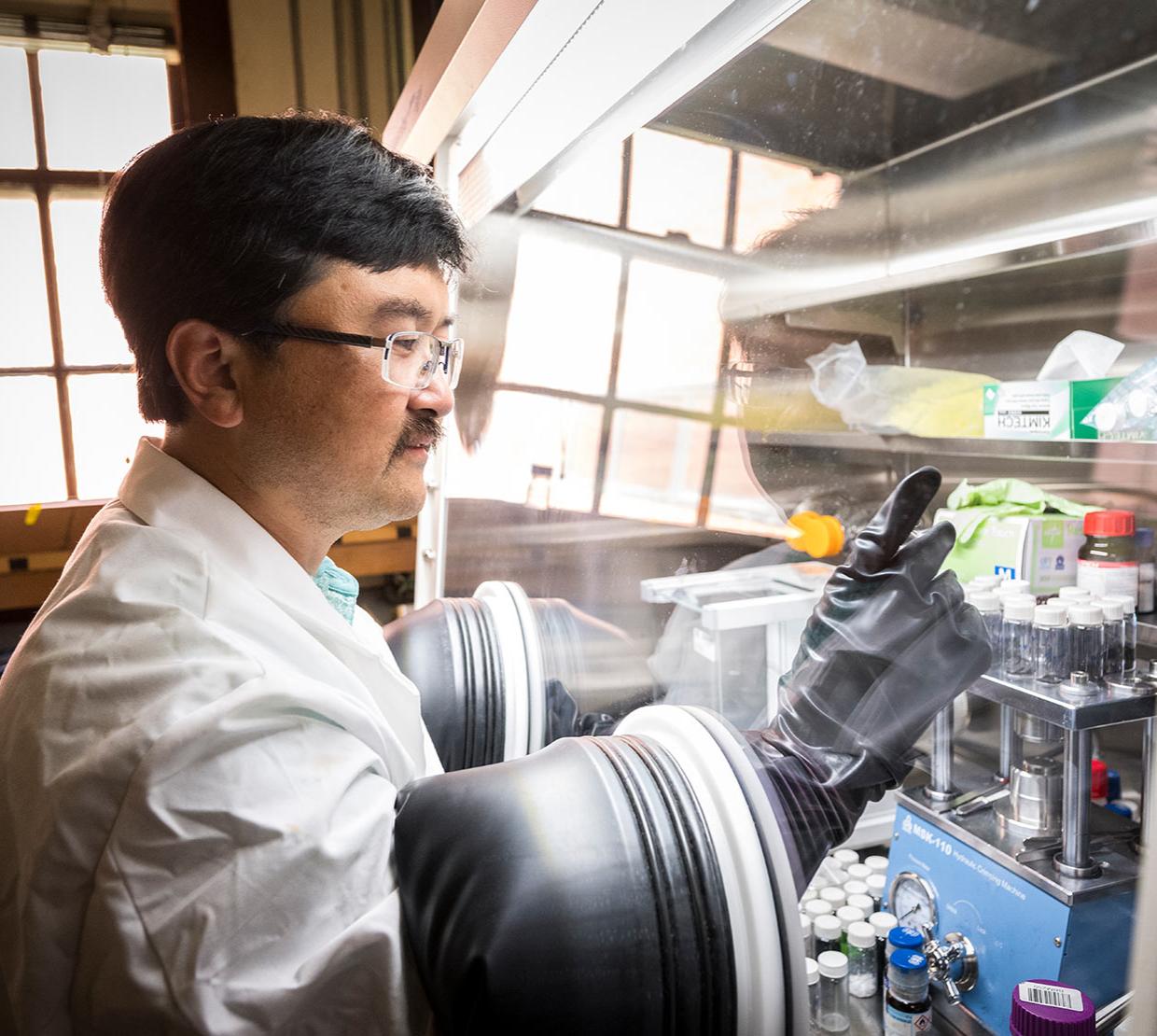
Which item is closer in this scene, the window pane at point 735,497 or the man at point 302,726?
the man at point 302,726

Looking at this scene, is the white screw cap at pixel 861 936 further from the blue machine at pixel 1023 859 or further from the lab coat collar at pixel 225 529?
the lab coat collar at pixel 225 529

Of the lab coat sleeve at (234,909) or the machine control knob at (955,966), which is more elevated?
the lab coat sleeve at (234,909)

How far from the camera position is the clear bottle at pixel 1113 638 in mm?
793

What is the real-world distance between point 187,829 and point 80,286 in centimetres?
396

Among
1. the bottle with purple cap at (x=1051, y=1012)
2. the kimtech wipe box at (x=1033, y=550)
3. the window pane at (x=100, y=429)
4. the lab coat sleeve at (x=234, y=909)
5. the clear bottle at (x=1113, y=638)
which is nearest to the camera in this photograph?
the lab coat sleeve at (x=234, y=909)

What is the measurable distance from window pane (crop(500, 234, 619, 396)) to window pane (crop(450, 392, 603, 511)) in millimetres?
42

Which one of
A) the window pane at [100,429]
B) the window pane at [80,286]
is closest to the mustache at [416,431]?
the window pane at [80,286]

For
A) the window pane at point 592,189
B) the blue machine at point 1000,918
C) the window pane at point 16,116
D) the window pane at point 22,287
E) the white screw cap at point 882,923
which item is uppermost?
the window pane at point 16,116

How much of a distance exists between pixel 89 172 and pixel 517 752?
3730 mm

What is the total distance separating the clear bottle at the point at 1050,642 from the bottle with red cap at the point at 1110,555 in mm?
92

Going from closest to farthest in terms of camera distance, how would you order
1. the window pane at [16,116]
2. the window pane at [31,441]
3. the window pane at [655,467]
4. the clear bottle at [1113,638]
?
the clear bottle at [1113,638] → the window pane at [655,467] → the window pane at [16,116] → the window pane at [31,441]

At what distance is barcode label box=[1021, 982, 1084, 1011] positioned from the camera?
716 millimetres

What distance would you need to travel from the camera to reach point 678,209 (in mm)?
1029

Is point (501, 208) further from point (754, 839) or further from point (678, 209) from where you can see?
point (754, 839)
